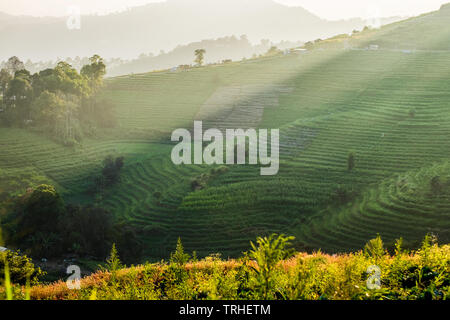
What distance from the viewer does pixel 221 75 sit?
42281mm

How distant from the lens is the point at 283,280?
15.1ft

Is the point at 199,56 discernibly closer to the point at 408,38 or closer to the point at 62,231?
the point at 408,38

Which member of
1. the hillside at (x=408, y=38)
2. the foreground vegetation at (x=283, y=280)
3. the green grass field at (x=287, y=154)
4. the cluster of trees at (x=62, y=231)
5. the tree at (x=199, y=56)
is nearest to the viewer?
the foreground vegetation at (x=283, y=280)

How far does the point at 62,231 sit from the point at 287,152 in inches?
544

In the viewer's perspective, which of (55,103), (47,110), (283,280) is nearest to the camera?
(283,280)

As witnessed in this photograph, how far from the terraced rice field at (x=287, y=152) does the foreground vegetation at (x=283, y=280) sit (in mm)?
12740

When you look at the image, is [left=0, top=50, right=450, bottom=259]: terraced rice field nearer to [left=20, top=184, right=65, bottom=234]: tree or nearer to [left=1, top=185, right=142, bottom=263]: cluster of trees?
[left=1, top=185, right=142, bottom=263]: cluster of trees

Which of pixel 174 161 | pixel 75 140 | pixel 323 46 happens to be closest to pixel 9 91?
pixel 75 140

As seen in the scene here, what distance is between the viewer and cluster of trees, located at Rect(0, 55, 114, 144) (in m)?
31.5

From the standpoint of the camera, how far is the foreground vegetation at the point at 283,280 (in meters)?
4.11

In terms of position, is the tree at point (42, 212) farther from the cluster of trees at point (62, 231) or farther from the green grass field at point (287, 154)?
the green grass field at point (287, 154)

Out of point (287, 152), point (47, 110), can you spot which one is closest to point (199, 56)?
point (47, 110)

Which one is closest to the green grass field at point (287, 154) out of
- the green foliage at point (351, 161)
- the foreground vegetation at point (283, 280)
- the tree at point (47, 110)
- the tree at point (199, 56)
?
the green foliage at point (351, 161)

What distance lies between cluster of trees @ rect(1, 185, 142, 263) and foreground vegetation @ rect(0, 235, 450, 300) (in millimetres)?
13009
